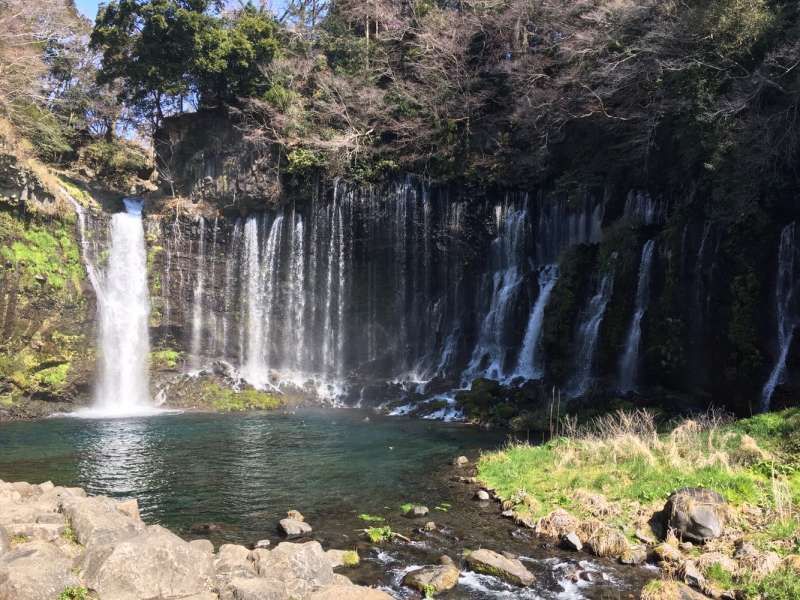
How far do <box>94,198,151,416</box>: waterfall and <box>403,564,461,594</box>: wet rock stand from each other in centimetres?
2338

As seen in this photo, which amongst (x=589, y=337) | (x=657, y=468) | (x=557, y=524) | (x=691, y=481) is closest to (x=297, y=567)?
(x=557, y=524)

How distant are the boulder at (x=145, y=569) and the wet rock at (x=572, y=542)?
5.52 metres

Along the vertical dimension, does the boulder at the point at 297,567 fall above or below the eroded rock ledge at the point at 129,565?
below

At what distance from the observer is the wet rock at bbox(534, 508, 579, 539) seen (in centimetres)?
1028

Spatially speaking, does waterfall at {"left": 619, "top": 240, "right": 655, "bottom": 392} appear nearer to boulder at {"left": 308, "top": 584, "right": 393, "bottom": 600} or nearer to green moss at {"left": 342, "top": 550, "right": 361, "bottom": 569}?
green moss at {"left": 342, "top": 550, "right": 361, "bottom": 569}

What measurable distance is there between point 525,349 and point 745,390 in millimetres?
10135

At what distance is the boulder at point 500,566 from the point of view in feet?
28.1

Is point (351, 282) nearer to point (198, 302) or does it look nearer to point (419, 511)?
point (198, 302)

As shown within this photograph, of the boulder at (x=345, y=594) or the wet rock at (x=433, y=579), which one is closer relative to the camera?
the boulder at (x=345, y=594)

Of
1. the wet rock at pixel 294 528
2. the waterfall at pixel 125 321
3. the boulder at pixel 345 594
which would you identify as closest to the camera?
the boulder at pixel 345 594

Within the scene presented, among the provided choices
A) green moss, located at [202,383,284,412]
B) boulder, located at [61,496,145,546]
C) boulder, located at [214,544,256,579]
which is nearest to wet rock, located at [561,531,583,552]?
boulder, located at [214,544,256,579]

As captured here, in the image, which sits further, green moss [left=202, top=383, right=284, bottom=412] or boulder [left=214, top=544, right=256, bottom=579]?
green moss [left=202, top=383, right=284, bottom=412]

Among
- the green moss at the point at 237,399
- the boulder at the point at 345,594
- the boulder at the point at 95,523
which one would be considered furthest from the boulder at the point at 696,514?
the green moss at the point at 237,399

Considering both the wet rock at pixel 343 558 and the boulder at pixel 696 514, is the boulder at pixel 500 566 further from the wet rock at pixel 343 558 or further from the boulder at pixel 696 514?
the boulder at pixel 696 514
